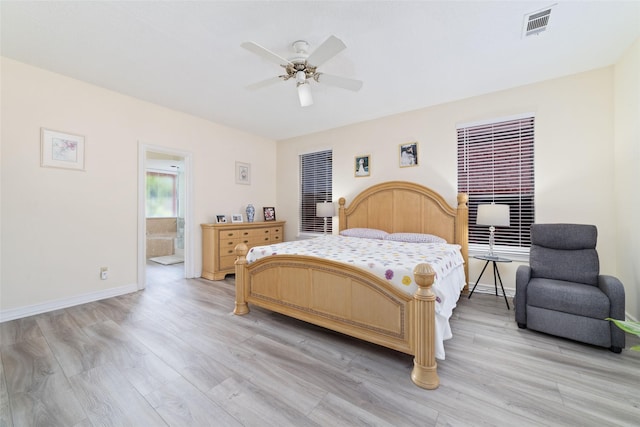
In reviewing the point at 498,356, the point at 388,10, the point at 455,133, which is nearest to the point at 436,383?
the point at 498,356

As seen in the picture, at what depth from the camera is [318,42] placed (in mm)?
2287

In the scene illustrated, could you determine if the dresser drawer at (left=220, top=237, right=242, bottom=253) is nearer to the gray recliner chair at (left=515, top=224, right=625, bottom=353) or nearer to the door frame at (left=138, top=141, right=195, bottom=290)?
the door frame at (left=138, top=141, right=195, bottom=290)

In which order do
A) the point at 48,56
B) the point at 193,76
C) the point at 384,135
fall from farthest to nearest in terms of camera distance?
the point at 384,135 < the point at 193,76 < the point at 48,56

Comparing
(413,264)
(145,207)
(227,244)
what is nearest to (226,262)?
(227,244)

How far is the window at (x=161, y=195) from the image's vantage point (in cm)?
718

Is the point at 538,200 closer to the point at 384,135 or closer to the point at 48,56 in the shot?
the point at 384,135

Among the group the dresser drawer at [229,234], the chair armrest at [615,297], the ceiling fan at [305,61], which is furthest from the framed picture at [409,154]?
the dresser drawer at [229,234]

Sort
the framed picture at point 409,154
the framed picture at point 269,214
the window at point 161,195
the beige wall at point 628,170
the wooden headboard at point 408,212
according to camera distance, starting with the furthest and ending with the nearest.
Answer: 1. the window at point 161,195
2. the framed picture at point 269,214
3. the framed picture at point 409,154
4. the wooden headboard at point 408,212
5. the beige wall at point 628,170

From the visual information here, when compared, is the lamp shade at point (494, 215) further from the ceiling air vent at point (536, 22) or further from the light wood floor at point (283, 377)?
the ceiling air vent at point (536, 22)

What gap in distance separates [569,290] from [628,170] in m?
1.45

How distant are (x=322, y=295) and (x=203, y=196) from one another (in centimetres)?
311

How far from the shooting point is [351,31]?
215 cm

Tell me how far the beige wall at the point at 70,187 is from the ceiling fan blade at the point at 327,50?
2866 millimetres

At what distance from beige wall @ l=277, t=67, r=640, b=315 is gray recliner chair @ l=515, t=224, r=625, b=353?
1.54 ft
